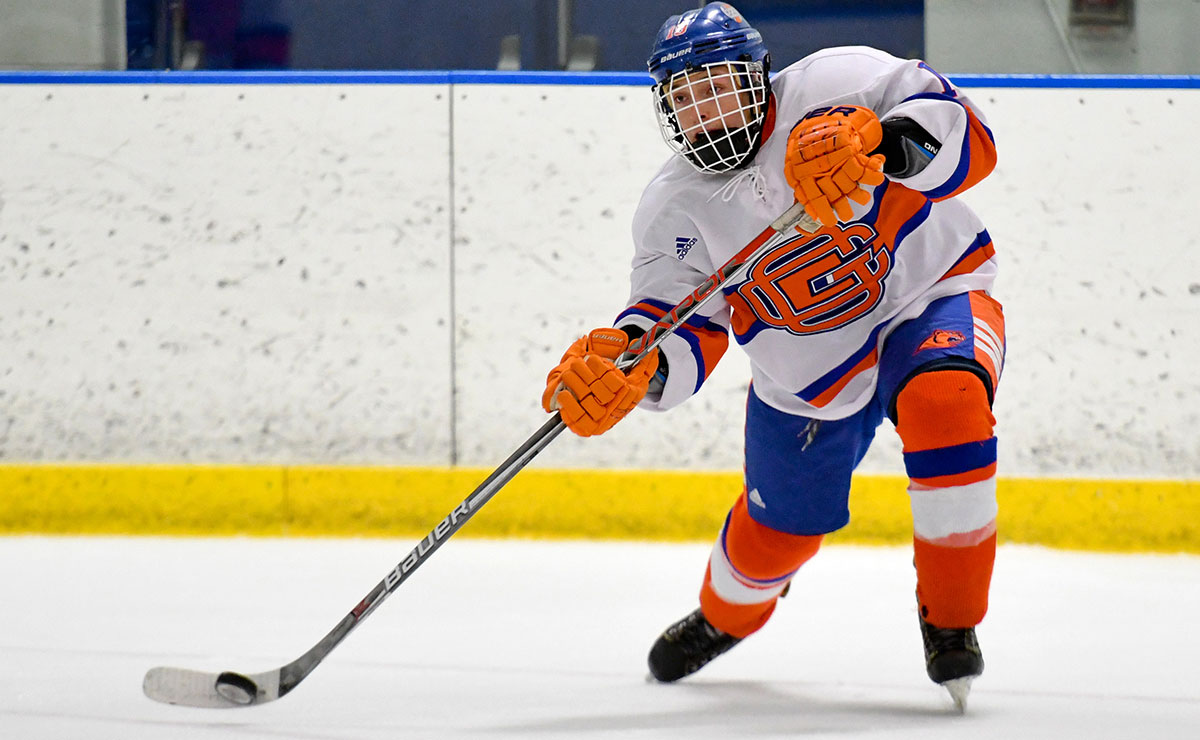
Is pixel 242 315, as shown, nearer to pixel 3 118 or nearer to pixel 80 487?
pixel 80 487

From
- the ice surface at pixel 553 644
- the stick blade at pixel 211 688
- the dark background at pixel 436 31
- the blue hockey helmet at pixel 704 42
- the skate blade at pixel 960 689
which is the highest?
the blue hockey helmet at pixel 704 42

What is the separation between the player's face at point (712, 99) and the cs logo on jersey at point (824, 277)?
182 millimetres

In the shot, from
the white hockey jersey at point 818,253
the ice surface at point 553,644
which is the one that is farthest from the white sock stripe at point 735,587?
the white hockey jersey at point 818,253

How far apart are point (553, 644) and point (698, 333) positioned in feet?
2.14

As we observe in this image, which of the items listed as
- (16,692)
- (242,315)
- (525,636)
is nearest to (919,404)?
(525,636)

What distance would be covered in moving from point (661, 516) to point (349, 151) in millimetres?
1259

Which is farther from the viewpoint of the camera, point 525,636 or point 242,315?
point 242,315

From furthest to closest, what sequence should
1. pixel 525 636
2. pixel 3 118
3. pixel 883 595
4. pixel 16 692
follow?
pixel 3 118
pixel 883 595
pixel 525 636
pixel 16 692

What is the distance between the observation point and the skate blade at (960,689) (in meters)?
1.44

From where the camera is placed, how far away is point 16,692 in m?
1.63

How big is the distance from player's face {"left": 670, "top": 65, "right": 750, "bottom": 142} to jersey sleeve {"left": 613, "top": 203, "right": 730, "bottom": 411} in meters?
0.16

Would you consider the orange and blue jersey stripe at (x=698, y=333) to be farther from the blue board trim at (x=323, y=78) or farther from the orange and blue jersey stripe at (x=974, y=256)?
the blue board trim at (x=323, y=78)

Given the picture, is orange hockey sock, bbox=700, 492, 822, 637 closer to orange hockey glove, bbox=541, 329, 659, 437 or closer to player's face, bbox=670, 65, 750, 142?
orange hockey glove, bbox=541, 329, 659, 437

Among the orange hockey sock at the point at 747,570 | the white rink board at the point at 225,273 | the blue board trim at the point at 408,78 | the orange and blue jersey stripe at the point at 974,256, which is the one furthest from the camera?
the white rink board at the point at 225,273
